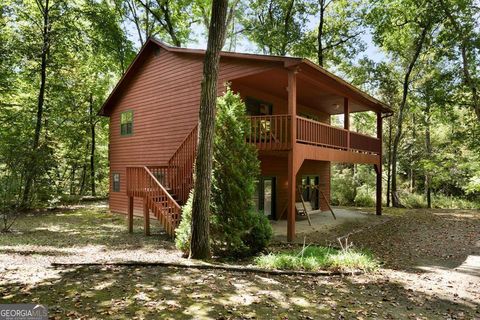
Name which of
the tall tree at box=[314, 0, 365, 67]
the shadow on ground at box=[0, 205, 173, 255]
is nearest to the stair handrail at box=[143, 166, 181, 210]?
the shadow on ground at box=[0, 205, 173, 255]

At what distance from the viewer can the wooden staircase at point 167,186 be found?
34.0 feet

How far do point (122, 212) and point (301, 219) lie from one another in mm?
8787

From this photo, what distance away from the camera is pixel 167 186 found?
11.9 metres

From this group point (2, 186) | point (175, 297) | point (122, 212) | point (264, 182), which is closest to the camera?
point (175, 297)

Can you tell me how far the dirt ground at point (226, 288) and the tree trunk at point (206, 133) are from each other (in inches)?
45.8

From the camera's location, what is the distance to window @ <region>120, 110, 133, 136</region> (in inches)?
653

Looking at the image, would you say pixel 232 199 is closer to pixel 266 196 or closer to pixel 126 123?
pixel 266 196

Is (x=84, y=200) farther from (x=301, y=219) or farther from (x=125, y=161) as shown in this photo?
(x=301, y=219)

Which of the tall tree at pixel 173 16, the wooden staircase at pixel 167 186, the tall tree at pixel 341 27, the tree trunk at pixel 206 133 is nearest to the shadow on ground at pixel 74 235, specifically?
the wooden staircase at pixel 167 186

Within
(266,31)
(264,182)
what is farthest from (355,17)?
(264,182)

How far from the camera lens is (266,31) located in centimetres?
2309

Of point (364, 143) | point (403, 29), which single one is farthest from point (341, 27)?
point (364, 143)

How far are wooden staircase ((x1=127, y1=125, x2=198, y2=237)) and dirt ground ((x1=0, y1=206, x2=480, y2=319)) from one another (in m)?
1.27

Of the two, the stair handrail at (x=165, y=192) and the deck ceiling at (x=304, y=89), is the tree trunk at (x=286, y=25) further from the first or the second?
the stair handrail at (x=165, y=192)
